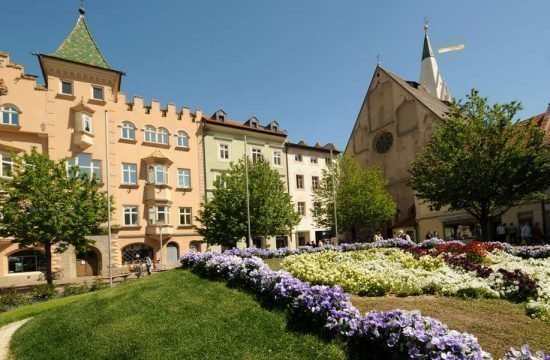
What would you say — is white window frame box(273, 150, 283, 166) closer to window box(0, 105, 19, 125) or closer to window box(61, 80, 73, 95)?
window box(61, 80, 73, 95)

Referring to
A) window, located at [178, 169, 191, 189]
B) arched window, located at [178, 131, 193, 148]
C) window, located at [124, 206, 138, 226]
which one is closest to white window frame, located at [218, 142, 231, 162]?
arched window, located at [178, 131, 193, 148]

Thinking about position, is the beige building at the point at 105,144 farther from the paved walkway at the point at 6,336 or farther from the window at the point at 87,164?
the paved walkway at the point at 6,336

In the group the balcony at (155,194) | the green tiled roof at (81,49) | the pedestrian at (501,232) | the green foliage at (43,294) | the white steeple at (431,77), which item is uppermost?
the white steeple at (431,77)

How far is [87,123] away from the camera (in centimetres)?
3472

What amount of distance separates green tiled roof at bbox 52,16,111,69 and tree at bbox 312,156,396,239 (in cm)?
2465

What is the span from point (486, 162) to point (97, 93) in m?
32.0

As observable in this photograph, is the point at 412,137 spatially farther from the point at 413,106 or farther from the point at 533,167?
the point at 533,167

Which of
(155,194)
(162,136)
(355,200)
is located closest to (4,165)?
(155,194)

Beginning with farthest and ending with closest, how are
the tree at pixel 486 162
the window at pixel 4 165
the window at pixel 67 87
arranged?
the window at pixel 67 87
the window at pixel 4 165
the tree at pixel 486 162

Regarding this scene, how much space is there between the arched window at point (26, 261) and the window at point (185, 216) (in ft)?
40.7

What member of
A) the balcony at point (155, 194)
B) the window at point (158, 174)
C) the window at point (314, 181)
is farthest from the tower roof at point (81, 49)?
the window at point (314, 181)

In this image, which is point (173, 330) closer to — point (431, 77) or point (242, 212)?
point (242, 212)

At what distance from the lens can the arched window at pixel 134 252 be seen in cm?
3537

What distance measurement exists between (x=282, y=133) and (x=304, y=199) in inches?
344
